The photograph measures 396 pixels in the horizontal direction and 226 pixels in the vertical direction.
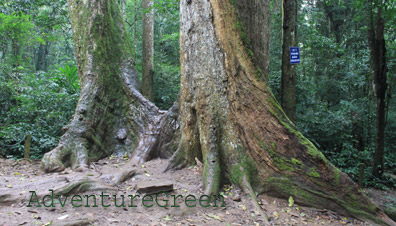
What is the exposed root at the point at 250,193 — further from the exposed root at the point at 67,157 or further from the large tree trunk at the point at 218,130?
the exposed root at the point at 67,157

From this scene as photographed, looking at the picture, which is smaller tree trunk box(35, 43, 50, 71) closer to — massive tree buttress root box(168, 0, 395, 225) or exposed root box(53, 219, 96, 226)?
massive tree buttress root box(168, 0, 395, 225)

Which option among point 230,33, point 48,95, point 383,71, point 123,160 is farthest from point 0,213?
point 383,71

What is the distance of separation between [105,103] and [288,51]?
437 centimetres

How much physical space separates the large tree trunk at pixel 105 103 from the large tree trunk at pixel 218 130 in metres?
0.02

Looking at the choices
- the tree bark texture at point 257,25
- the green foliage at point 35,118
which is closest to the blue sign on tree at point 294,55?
the tree bark texture at point 257,25

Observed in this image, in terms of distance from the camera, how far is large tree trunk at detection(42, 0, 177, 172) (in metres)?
5.45

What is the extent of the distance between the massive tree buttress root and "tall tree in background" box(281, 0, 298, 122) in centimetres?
249

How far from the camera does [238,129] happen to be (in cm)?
419

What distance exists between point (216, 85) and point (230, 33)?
0.88 m

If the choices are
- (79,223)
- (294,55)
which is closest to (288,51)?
(294,55)

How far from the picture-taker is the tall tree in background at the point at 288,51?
654cm

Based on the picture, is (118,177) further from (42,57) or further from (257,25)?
(42,57)

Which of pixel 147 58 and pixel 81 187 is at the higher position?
pixel 147 58

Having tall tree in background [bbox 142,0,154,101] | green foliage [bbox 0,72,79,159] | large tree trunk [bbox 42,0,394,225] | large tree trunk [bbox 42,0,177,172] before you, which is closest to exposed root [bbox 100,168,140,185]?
large tree trunk [bbox 42,0,394,225]
